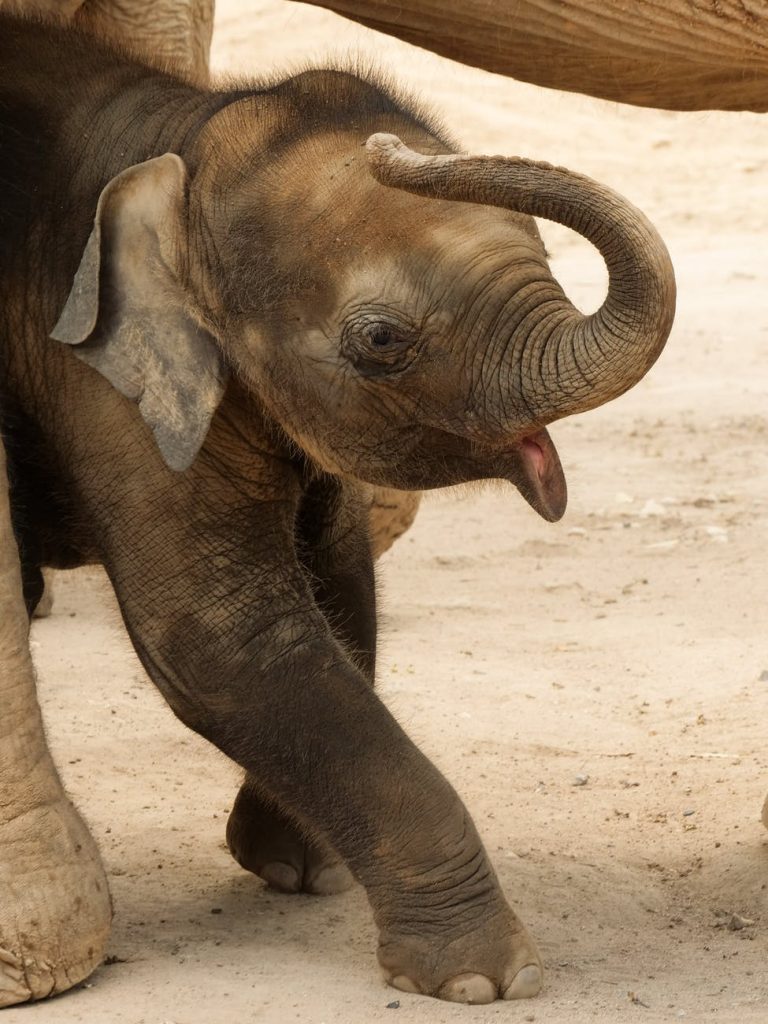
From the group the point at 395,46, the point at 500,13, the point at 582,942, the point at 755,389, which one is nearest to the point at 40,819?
the point at 582,942

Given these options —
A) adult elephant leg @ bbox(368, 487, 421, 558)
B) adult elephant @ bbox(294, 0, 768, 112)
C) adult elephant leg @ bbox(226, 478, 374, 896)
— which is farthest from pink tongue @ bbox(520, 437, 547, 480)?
adult elephant leg @ bbox(368, 487, 421, 558)

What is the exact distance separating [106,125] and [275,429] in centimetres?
71

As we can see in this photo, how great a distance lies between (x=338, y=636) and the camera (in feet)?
14.5

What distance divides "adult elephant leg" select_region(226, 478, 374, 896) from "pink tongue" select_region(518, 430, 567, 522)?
2.84 feet

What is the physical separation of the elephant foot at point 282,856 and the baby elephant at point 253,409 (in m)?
0.63

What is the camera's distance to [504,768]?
17.9 ft

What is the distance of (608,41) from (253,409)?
996mm

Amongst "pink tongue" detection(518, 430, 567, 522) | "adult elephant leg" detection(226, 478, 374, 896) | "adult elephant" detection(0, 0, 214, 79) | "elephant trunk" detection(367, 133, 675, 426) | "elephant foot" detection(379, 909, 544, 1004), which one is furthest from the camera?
"adult elephant" detection(0, 0, 214, 79)

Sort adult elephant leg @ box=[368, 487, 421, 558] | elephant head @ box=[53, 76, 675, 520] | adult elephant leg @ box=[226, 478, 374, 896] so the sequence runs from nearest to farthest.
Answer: elephant head @ box=[53, 76, 675, 520], adult elephant leg @ box=[226, 478, 374, 896], adult elephant leg @ box=[368, 487, 421, 558]

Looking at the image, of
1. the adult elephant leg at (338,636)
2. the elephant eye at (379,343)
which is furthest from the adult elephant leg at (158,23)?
the elephant eye at (379,343)

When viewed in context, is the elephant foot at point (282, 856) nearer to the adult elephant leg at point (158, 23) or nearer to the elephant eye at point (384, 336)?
the elephant eye at point (384, 336)

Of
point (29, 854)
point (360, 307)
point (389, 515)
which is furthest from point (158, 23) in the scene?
point (29, 854)

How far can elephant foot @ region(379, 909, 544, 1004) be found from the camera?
3.73 metres

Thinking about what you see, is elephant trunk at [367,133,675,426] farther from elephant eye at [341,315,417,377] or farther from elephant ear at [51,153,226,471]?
elephant ear at [51,153,226,471]
